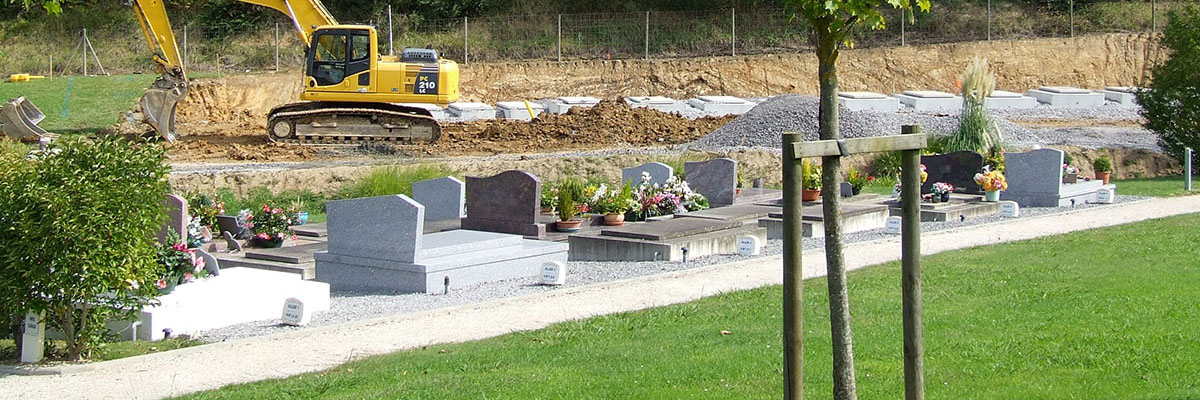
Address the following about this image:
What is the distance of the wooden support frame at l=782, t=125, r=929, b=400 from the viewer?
5906 millimetres

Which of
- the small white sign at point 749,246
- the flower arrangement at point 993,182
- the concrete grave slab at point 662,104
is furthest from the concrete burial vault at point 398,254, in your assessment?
the concrete grave slab at point 662,104

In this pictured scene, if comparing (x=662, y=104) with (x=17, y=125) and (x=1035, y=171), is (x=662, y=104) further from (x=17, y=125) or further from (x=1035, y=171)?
(x=17, y=125)

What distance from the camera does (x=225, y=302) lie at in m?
11.4

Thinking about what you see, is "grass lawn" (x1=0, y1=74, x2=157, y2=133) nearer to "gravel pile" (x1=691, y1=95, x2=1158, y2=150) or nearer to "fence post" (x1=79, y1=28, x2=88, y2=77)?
"fence post" (x1=79, y1=28, x2=88, y2=77)

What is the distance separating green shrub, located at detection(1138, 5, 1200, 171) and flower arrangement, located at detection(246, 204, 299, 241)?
1991cm

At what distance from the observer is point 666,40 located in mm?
47688

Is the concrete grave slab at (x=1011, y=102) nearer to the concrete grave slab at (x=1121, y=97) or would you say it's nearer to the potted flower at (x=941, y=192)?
the concrete grave slab at (x=1121, y=97)

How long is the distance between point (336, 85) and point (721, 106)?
13.7 m

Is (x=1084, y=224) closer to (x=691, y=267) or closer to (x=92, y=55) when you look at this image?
(x=691, y=267)

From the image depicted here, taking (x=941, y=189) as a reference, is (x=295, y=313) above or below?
below

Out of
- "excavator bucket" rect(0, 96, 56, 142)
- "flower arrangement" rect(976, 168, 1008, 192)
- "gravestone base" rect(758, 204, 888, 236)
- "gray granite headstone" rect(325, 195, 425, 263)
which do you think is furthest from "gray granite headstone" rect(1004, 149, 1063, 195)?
"excavator bucket" rect(0, 96, 56, 142)

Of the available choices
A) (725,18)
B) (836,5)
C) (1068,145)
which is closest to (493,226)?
(836,5)

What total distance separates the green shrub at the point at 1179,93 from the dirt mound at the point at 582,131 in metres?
9.82

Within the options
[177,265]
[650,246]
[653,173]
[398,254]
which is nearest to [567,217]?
[650,246]
